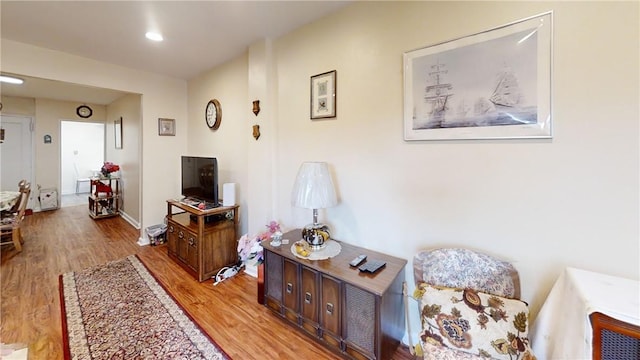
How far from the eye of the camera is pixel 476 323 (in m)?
1.25

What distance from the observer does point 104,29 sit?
94.7 inches

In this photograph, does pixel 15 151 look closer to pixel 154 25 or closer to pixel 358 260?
pixel 154 25

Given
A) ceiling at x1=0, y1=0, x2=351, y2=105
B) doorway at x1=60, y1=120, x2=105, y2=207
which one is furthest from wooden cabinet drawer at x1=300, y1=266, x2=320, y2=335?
doorway at x1=60, y1=120, x2=105, y2=207

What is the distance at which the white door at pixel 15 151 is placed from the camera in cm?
520

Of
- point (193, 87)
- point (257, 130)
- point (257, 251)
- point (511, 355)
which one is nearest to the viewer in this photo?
point (511, 355)

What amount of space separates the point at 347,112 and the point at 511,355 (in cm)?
177

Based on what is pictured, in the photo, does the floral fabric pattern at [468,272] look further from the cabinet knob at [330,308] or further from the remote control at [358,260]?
the cabinet knob at [330,308]

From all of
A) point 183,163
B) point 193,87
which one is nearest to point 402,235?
point 183,163

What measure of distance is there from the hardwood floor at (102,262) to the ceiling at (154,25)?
248 cm

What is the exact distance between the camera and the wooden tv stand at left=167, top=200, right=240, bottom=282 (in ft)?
8.89

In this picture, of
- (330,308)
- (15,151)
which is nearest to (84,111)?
(15,151)

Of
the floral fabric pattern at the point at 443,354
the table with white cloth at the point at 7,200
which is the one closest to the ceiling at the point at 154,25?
the table with white cloth at the point at 7,200

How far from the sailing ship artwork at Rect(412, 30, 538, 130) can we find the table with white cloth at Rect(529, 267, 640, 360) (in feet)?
2.55

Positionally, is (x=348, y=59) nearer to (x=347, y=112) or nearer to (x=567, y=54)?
(x=347, y=112)
